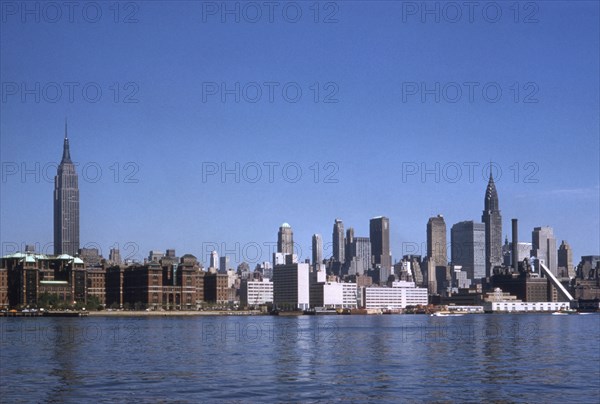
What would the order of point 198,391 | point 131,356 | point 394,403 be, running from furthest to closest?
1. point 131,356
2. point 198,391
3. point 394,403

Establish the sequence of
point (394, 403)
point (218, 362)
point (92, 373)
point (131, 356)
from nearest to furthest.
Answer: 1. point (394, 403)
2. point (92, 373)
3. point (218, 362)
4. point (131, 356)

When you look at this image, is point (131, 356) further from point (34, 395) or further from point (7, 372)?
point (34, 395)

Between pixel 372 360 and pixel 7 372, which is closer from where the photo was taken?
pixel 7 372

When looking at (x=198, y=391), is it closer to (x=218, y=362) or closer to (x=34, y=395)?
(x=34, y=395)

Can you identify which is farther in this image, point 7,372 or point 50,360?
point 50,360

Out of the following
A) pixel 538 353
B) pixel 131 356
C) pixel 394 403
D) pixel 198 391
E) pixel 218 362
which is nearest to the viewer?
pixel 394 403

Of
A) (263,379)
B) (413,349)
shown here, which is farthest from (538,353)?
(263,379)

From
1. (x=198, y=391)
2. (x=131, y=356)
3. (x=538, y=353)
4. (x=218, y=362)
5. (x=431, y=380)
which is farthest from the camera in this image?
(x=538, y=353)

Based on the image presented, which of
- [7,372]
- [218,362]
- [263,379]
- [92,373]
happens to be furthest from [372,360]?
[7,372]
